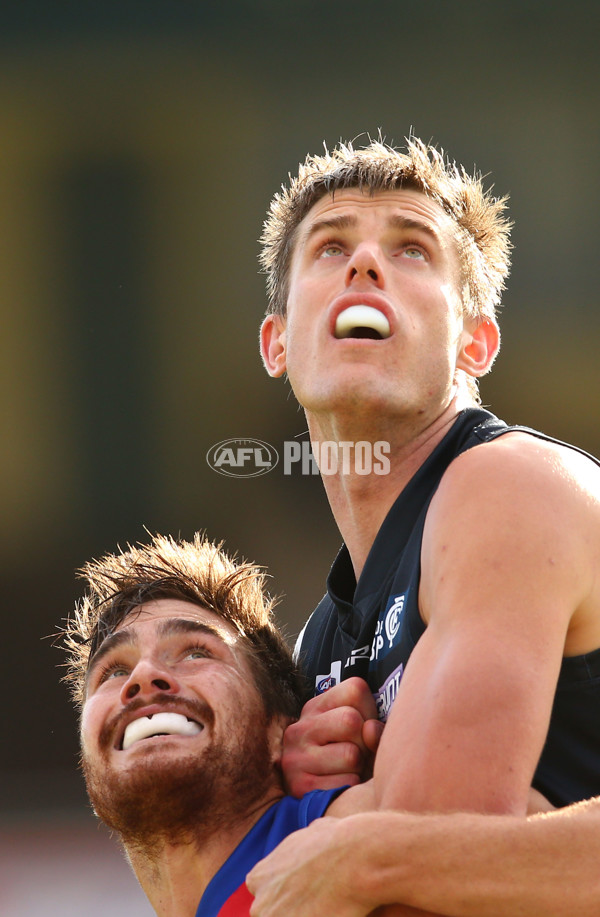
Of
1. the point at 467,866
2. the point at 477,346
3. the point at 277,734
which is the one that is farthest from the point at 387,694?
the point at 477,346

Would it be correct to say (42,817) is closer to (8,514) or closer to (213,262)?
(8,514)

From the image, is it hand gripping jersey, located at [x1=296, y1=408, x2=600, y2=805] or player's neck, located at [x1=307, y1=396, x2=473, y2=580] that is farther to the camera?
player's neck, located at [x1=307, y1=396, x2=473, y2=580]

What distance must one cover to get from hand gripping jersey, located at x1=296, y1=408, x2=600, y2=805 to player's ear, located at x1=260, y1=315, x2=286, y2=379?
61cm

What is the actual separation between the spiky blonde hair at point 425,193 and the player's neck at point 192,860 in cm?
131

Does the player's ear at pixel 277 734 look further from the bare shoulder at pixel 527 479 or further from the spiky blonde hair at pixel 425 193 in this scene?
the spiky blonde hair at pixel 425 193

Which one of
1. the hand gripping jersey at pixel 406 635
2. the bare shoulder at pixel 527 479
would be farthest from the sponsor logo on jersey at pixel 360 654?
the bare shoulder at pixel 527 479

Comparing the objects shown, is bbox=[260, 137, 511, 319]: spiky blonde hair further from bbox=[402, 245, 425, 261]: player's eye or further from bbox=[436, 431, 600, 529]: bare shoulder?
bbox=[436, 431, 600, 529]: bare shoulder

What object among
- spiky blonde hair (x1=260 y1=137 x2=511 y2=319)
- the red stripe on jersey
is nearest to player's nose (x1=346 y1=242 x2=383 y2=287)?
spiky blonde hair (x1=260 y1=137 x2=511 y2=319)

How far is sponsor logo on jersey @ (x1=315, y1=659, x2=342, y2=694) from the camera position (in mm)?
2469

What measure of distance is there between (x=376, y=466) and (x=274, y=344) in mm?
682

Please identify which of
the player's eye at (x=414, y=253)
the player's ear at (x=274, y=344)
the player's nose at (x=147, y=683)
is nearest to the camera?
the player's nose at (x=147, y=683)

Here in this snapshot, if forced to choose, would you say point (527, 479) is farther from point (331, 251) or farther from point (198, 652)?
point (331, 251)

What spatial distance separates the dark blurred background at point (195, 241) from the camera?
6949mm

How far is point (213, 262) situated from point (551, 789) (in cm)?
578
